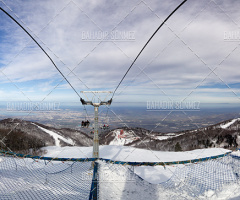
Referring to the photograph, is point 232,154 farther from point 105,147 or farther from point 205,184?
point 105,147

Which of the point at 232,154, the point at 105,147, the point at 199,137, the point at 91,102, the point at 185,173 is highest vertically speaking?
the point at 91,102

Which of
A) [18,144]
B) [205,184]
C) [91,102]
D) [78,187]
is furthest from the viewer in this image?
[18,144]

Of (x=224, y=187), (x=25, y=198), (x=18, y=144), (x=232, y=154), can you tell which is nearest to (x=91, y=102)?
(x=25, y=198)

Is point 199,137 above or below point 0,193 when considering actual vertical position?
below

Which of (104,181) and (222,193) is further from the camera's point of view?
(104,181)

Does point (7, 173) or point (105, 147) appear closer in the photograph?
point (7, 173)

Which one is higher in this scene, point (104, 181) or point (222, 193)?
point (104, 181)

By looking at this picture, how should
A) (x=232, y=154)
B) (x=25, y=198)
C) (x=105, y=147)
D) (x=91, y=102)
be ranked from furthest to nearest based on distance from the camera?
(x=105, y=147)
(x=232, y=154)
(x=91, y=102)
(x=25, y=198)

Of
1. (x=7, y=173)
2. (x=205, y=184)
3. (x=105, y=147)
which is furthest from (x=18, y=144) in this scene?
(x=205, y=184)

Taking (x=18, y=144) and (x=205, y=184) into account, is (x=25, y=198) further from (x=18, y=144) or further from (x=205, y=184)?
(x=18, y=144)
